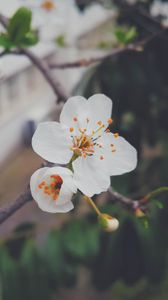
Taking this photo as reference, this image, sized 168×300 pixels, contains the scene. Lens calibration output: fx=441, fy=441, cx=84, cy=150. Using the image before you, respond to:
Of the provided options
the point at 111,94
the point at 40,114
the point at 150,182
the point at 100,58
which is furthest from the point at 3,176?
the point at 100,58

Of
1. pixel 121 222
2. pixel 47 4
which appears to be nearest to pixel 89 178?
pixel 121 222

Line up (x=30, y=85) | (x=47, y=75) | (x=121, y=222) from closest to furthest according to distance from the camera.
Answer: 1. (x=47, y=75)
2. (x=121, y=222)
3. (x=30, y=85)

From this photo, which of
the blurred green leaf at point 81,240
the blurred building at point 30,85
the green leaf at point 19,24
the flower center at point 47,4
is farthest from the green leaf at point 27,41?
the blurred building at point 30,85

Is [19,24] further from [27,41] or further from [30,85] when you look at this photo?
[30,85]

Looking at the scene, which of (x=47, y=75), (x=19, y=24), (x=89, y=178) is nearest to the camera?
(x=89, y=178)

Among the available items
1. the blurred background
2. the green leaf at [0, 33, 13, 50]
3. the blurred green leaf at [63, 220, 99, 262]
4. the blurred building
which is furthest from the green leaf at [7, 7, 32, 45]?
the blurred building

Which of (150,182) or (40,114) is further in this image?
(40,114)

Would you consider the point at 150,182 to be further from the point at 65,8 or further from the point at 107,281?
the point at 65,8
